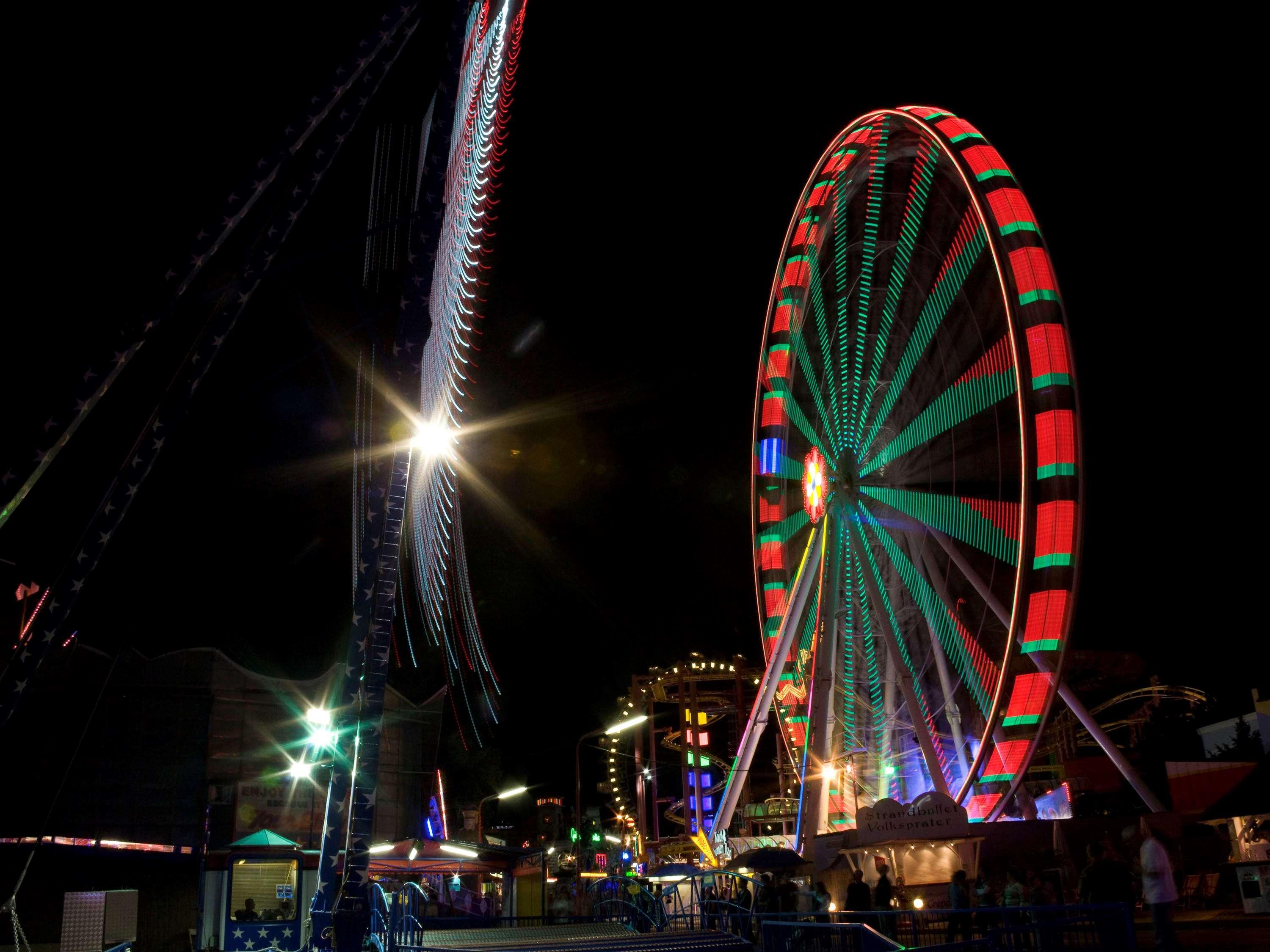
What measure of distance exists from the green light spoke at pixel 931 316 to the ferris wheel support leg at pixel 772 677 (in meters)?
2.74

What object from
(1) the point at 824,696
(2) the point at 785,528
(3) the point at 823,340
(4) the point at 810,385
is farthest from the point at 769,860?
(3) the point at 823,340

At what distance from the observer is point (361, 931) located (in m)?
9.40

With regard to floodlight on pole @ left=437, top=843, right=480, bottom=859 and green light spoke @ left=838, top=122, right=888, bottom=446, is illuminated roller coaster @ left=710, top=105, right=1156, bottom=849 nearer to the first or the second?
green light spoke @ left=838, top=122, right=888, bottom=446

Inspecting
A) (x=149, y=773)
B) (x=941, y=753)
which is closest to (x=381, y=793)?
(x=149, y=773)

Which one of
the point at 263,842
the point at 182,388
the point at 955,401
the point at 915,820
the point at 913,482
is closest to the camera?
the point at 182,388

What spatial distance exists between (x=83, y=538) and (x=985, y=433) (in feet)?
49.3

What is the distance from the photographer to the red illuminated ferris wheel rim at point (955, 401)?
1688 cm

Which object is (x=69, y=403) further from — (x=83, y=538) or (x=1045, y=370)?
(x=1045, y=370)

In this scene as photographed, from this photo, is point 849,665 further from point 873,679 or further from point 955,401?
point 955,401

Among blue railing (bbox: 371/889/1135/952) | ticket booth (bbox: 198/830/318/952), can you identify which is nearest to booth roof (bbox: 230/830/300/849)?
ticket booth (bbox: 198/830/318/952)

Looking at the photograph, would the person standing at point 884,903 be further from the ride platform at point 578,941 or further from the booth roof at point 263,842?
the booth roof at point 263,842

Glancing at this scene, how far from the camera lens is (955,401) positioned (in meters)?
20.5

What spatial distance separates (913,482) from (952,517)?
1.65 metres

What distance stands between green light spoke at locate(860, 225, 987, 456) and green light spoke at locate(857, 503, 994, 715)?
1997 mm
